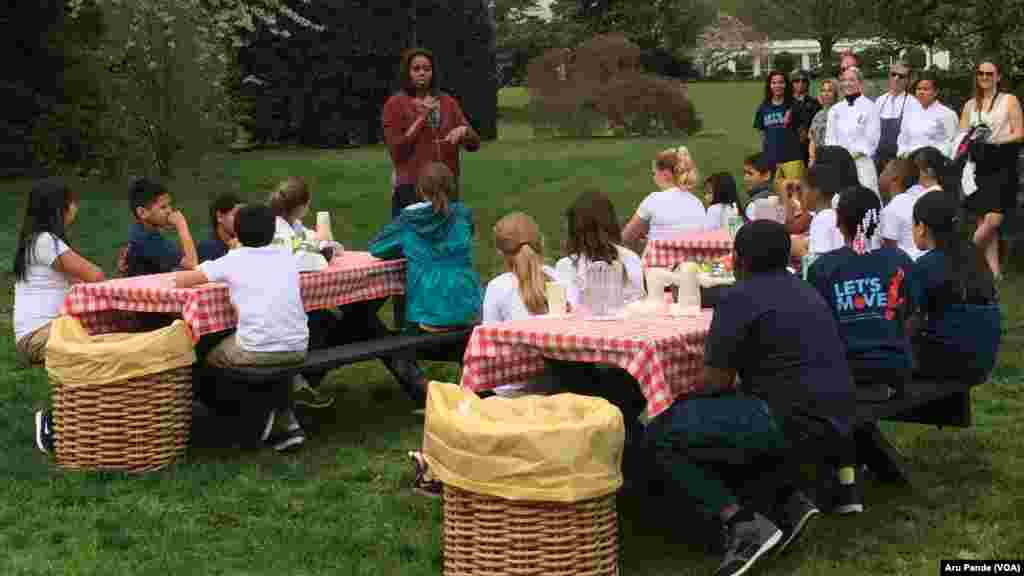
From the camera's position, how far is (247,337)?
24.2 feet

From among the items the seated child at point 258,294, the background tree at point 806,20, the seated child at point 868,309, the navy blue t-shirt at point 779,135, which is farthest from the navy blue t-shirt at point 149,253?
the background tree at point 806,20

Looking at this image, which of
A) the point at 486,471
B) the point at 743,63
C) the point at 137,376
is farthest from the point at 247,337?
the point at 743,63

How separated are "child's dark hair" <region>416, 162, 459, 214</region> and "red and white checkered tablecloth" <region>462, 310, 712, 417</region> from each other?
1916 mm

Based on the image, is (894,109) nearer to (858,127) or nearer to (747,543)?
(858,127)

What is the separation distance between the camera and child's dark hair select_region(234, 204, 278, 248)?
7402 millimetres

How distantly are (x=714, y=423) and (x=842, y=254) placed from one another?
125 cm

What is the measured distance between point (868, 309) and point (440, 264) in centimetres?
274

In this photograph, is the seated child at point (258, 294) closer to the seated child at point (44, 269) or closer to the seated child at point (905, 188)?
the seated child at point (44, 269)

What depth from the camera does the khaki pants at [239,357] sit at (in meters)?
7.40

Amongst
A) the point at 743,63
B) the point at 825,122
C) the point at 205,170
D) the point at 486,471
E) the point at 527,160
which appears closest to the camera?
the point at 486,471

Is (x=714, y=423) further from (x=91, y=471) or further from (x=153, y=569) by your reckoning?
(x=91, y=471)

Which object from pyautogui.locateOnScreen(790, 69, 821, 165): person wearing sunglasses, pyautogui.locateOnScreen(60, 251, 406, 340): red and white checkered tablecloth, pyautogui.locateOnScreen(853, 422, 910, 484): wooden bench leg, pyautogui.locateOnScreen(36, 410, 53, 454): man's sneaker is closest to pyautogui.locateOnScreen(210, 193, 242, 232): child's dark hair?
pyautogui.locateOnScreen(60, 251, 406, 340): red and white checkered tablecloth

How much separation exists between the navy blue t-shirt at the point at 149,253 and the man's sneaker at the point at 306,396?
40.7 inches

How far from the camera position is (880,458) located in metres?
6.78
